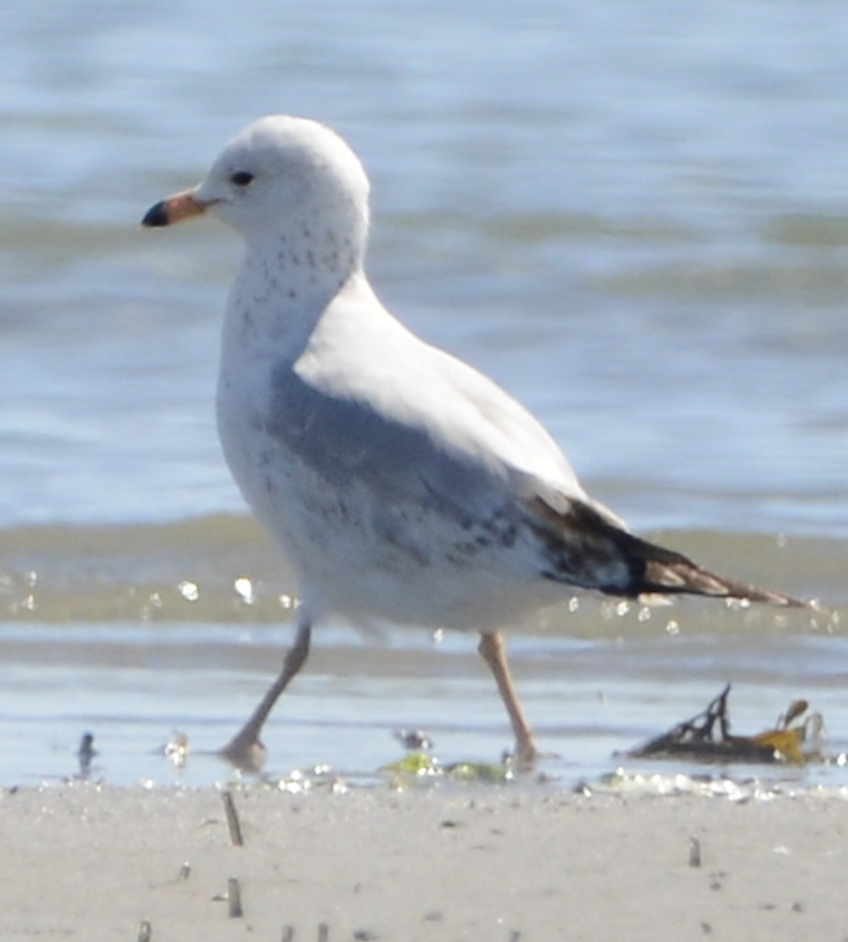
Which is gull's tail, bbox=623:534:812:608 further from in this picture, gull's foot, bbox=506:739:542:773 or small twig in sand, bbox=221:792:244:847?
small twig in sand, bbox=221:792:244:847

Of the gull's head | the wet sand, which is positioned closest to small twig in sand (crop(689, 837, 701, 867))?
the wet sand

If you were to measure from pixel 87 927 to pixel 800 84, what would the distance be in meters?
11.1

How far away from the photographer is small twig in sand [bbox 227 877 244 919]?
3.91 metres

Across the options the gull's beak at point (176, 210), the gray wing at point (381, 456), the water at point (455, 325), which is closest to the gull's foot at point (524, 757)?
the water at point (455, 325)

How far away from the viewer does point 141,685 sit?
628 cm

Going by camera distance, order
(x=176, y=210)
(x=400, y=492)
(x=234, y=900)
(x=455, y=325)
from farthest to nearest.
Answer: (x=455, y=325)
(x=176, y=210)
(x=400, y=492)
(x=234, y=900)

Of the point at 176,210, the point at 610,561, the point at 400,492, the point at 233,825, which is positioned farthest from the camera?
the point at 176,210

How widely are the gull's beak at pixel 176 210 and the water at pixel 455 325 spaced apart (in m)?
1.13

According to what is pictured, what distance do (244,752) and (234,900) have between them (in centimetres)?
154

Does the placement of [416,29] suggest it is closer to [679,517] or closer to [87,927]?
[679,517]

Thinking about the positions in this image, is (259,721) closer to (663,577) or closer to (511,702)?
(511,702)

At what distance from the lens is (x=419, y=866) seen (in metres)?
4.25

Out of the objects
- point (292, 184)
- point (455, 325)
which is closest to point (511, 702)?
point (292, 184)

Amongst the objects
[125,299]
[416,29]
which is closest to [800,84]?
[416,29]
